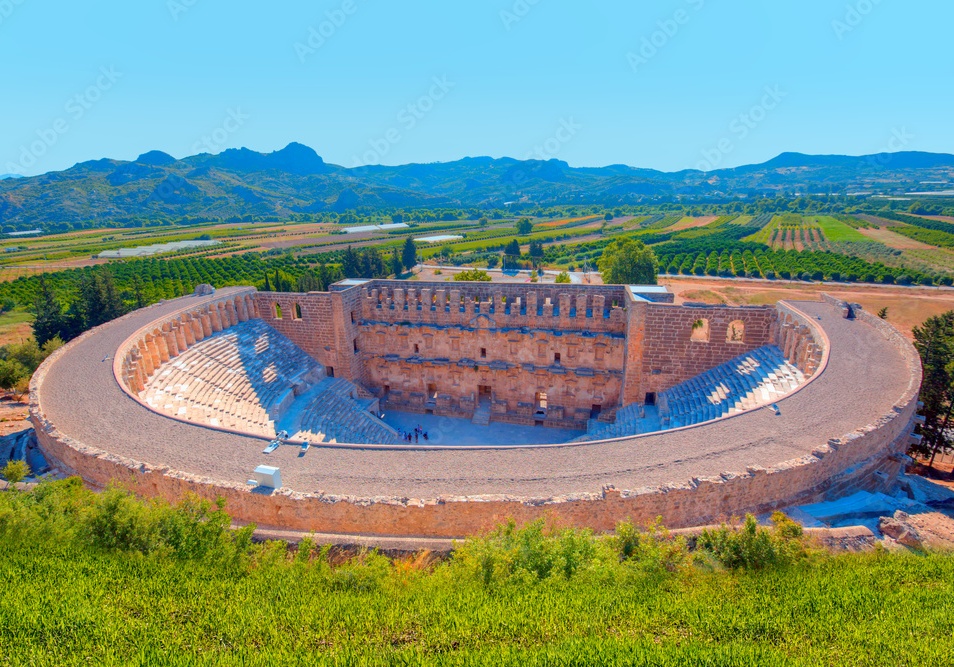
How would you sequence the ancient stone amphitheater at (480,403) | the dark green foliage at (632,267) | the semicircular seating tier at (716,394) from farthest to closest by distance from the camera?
the dark green foliage at (632,267)
the semicircular seating tier at (716,394)
the ancient stone amphitheater at (480,403)

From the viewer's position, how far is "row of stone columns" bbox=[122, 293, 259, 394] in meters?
18.7

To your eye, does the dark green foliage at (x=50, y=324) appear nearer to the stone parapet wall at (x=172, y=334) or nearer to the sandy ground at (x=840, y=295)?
the stone parapet wall at (x=172, y=334)

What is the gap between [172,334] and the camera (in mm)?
21609

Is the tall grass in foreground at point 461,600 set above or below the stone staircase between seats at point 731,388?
above

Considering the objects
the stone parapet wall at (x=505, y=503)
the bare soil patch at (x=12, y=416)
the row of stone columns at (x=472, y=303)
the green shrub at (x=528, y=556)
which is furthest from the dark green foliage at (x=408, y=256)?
the green shrub at (x=528, y=556)

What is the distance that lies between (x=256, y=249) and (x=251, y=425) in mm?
101800

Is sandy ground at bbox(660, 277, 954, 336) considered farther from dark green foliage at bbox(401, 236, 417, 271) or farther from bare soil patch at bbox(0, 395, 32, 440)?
bare soil patch at bbox(0, 395, 32, 440)

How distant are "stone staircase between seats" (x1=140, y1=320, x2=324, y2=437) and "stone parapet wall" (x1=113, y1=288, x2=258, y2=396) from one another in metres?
0.37

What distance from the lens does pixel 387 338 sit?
88.8 feet

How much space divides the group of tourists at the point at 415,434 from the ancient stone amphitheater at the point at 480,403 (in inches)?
66.6

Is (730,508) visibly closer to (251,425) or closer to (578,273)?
(251,425)

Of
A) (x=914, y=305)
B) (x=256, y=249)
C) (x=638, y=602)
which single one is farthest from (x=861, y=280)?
(x=256, y=249)

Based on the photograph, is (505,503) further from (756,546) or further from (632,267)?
(632,267)

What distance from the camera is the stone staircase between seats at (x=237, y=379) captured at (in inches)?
727
